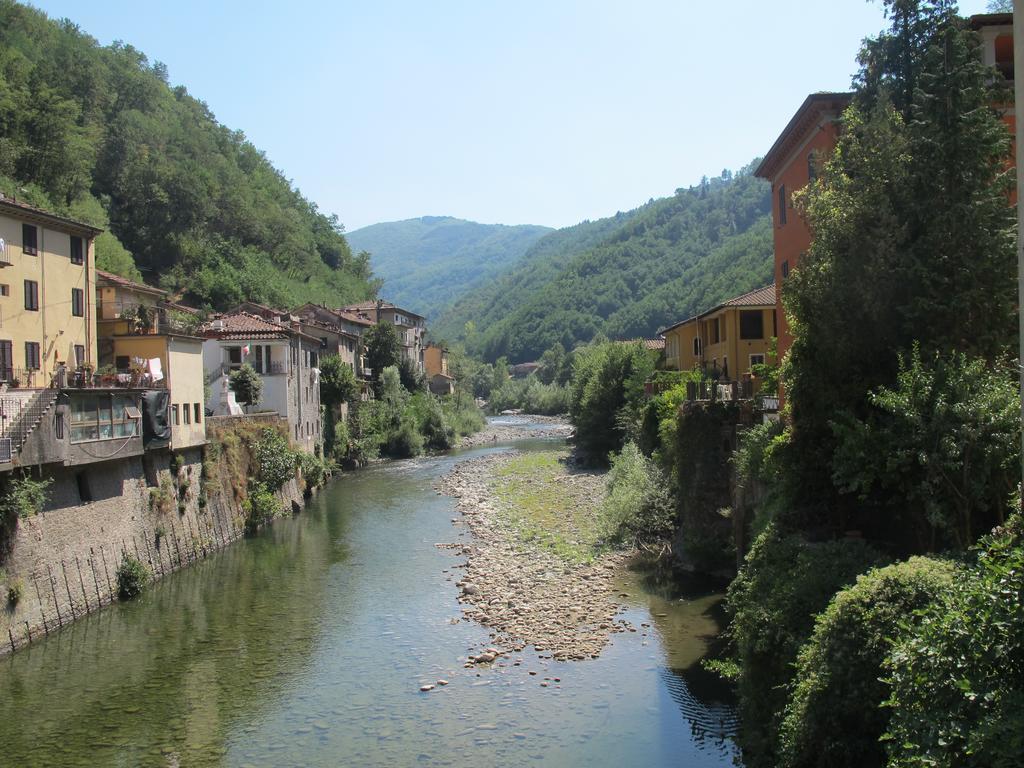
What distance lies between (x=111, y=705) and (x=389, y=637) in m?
6.37

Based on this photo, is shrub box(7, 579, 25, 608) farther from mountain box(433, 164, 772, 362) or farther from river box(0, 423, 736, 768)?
mountain box(433, 164, 772, 362)

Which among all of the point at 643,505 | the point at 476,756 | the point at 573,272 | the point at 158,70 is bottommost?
the point at 476,756

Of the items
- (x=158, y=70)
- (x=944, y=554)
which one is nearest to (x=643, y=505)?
(x=944, y=554)

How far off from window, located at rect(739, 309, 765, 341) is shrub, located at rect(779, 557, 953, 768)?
2841cm

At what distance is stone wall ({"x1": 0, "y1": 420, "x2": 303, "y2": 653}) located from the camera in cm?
1856

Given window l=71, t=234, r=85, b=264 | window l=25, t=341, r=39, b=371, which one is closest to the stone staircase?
window l=25, t=341, r=39, b=371

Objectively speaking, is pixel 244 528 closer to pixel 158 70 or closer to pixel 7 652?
pixel 7 652

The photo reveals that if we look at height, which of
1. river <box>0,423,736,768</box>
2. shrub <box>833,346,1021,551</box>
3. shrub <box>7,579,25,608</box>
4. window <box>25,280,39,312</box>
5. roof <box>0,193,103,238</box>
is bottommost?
river <box>0,423,736,768</box>

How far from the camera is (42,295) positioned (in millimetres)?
27984

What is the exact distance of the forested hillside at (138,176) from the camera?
59344 mm

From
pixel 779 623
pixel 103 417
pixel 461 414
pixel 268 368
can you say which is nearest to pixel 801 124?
pixel 779 623

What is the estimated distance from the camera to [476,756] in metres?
13.9

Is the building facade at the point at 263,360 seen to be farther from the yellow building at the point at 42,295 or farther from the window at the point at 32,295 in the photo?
the window at the point at 32,295

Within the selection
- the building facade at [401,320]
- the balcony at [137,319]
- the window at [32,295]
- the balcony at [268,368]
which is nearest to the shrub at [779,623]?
the balcony at [137,319]
